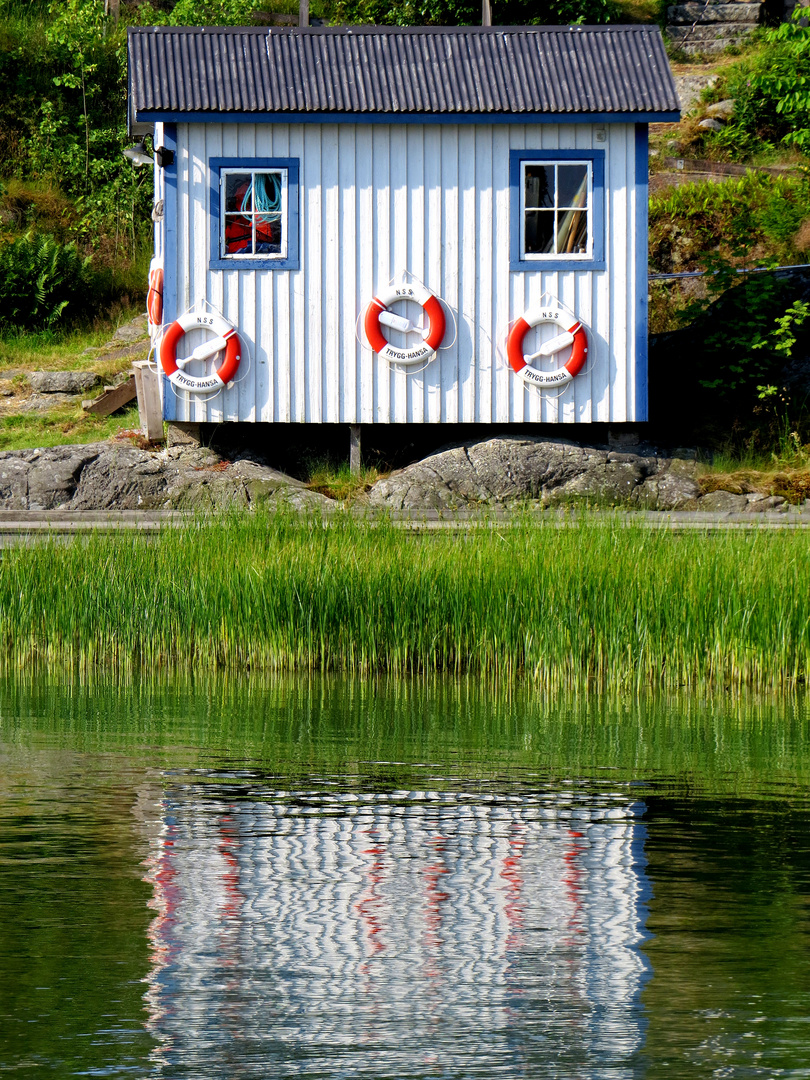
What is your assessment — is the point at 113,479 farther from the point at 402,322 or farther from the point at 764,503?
the point at 764,503

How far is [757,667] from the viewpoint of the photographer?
883cm

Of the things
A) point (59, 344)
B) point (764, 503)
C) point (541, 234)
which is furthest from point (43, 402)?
point (764, 503)

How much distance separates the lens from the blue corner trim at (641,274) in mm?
17734

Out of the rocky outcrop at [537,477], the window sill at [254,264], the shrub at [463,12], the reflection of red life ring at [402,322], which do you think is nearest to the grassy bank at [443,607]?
the rocky outcrop at [537,477]

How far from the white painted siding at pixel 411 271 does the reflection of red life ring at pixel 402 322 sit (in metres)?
0.16

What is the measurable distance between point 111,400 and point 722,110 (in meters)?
15.1

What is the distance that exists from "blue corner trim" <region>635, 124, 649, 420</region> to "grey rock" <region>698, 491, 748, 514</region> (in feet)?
5.09

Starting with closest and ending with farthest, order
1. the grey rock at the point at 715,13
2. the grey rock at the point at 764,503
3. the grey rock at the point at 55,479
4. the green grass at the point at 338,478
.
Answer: the grey rock at the point at 764,503, the grey rock at the point at 55,479, the green grass at the point at 338,478, the grey rock at the point at 715,13

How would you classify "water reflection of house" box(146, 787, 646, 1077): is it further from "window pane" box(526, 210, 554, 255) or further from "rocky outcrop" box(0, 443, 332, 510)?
"window pane" box(526, 210, 554, 255)

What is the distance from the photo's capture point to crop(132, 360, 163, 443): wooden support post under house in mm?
Result: 18000

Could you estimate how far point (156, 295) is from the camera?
59.4ft

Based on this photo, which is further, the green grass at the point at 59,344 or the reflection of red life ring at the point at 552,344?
the green grass at the point at 59,344

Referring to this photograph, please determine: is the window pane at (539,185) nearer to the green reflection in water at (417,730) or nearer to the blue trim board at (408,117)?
the blue trim board at (408,117)

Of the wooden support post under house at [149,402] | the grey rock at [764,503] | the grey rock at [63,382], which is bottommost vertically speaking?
the grey rock at [764,503]
